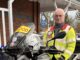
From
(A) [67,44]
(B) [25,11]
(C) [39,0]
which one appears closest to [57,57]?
(A) [67,44]

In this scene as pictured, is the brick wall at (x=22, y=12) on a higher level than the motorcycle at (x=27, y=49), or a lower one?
higher

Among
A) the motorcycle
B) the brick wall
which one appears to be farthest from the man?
the brick wall

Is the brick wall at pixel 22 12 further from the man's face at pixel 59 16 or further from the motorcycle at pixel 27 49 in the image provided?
the motorcycle at pixel 27 49

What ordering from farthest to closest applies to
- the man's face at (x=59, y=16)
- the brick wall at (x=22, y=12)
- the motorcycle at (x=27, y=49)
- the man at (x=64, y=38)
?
the brick wall at (x=22, y=12) < the man's face at (x=59, y=16) < the man at (x=64, y=38) < the motorcycle at (x=27, y=49)

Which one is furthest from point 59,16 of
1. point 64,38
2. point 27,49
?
point 27,49

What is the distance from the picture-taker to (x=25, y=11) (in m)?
6.59

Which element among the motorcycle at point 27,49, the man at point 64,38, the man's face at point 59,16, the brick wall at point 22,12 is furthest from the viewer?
Result: the brick wall at point 22,12

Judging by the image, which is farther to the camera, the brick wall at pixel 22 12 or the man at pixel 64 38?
the brick wall at pixel 22 12

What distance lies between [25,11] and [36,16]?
0.53 metres

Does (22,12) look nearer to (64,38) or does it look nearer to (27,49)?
(64,38)

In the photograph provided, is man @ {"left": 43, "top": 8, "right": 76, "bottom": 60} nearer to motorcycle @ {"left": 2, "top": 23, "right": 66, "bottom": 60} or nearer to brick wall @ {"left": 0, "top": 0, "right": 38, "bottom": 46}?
motorcycle @ {"left": 2, "top": 23, "right": 66, "bottom": 60}

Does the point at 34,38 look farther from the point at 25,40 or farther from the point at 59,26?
the point at 59,26

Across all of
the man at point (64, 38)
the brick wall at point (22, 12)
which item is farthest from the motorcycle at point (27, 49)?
the brick wall at point (22, 12)

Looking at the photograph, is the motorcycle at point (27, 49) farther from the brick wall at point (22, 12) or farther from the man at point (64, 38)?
the brick wall at point (22, 12)
